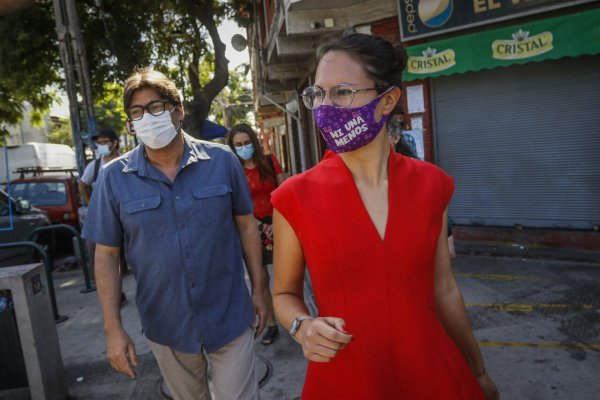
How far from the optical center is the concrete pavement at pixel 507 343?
349 centimetres

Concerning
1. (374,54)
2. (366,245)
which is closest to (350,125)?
(374,54)

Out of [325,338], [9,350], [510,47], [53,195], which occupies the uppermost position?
[510,47]

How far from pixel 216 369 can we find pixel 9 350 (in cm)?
206

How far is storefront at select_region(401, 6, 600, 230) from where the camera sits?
21.9 feet

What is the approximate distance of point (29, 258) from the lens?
657 centimetres

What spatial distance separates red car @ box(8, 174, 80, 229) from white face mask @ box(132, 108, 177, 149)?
9674 millimetres

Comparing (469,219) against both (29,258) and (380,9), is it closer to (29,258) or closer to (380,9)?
(380,9)

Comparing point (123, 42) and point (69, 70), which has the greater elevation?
point (123, 42)

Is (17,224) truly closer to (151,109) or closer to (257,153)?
(257,153)

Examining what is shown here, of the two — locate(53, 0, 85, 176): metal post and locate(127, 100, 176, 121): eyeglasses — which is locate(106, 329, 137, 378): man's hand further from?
locate(53, 0, 85, 176): metal post

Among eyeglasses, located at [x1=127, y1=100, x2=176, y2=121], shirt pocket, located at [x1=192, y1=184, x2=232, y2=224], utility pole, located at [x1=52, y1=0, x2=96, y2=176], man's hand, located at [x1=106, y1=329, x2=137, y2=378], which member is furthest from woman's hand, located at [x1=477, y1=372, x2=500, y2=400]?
utility pole, located at [x1=52, y1=0, x2=96, y2=176]

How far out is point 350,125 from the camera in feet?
5.29

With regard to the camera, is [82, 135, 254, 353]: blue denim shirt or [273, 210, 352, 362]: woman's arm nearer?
[273, 210, 352, 362]: woman's arm

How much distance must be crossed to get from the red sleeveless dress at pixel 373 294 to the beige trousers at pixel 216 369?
93 centimetres
